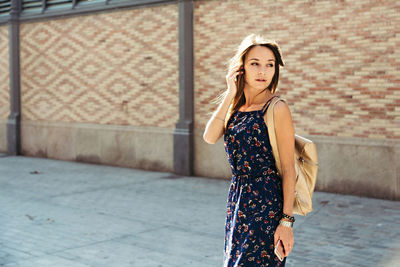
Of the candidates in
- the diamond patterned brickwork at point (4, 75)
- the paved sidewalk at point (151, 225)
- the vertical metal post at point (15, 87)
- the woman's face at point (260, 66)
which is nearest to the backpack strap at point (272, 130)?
the woman's face at point (260, 66)

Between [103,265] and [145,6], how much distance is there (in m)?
8.39

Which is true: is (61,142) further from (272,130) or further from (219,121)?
(272,130)

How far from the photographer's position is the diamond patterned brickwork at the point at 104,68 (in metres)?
12.5

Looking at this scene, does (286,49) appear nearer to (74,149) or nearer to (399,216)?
(399,216)

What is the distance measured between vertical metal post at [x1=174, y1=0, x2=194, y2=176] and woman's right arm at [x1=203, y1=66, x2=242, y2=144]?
8761 millimetres

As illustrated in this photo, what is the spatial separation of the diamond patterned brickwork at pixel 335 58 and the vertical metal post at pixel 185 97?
1.06 meters

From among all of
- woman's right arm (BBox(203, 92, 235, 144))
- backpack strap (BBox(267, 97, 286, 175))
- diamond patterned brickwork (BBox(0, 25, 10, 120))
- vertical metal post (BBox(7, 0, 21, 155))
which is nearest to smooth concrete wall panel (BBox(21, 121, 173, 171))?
vertical metal post (BBox(7, 0, 21, 155))

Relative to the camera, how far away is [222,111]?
3023 mm

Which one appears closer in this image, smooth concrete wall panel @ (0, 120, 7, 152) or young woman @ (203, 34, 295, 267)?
young woman @ (203, 34, 295, 267)

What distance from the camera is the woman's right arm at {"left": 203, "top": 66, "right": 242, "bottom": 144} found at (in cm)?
298

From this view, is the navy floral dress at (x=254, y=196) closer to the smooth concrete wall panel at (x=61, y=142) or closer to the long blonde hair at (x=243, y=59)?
the long blonde hair at (x=243, y=59)

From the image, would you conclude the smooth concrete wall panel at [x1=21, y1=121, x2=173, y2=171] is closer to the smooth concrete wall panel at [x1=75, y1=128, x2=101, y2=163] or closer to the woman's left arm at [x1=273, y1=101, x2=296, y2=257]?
the smooth concrete wall panel at [x1=75, y1=128, x2=101, y2=163]

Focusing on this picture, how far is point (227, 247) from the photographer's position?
2992mm

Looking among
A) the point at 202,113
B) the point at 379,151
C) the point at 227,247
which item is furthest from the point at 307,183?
the point at 202,113
